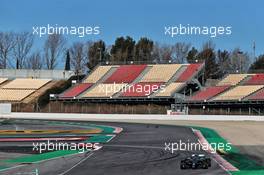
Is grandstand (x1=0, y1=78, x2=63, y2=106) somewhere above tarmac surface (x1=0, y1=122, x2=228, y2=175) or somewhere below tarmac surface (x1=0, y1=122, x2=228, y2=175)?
above

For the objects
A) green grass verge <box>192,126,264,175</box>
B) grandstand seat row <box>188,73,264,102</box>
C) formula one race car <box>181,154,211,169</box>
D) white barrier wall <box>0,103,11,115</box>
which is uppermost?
grandstand seat row <box>188,73,264,102</box>

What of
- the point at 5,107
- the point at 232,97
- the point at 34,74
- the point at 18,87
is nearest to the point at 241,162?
the point at 5,107

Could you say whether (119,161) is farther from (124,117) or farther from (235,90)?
(235,90)

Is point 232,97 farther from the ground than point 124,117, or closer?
farther from the ground

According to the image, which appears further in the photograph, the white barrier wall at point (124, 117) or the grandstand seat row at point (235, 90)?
the grandstand seat row at point (235, 90)

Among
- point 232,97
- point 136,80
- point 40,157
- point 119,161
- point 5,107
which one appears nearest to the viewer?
point 119,161

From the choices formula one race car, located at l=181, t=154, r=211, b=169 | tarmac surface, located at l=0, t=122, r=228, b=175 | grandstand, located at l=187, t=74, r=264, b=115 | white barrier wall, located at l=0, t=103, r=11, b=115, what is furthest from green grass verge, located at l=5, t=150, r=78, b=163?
grandstand, located at l=187, t=74, r=264, b=115

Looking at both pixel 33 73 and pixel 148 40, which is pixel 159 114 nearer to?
pixel 33 73

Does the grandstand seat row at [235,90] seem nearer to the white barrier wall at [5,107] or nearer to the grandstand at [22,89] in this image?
the white barrier wall at [5,107]

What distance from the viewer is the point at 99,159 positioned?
21.4m

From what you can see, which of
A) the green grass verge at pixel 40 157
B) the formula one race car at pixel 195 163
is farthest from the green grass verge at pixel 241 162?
the green grass verge at pixel 40 157

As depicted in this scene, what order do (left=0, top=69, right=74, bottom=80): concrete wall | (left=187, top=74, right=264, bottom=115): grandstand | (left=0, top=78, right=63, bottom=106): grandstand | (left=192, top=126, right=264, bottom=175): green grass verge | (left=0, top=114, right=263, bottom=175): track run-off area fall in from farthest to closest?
1. (left=0, top=69, right=74, bottom=80): concrete wall
2. (left=0, top=78, right=63, bottom=106): grandstand
3. (left=187, top=74, right=264, bottom=115): grandstand
4. (left=192, top=126, right=264, bottom=175): green grass verge
5. (left=0, top=114, right=263, bottom=175): track run-off area

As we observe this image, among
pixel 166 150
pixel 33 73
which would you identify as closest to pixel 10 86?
pixel 33 73

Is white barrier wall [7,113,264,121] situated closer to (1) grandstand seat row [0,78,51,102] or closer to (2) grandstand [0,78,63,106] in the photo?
(2) grandstand [0,78,63,106]
